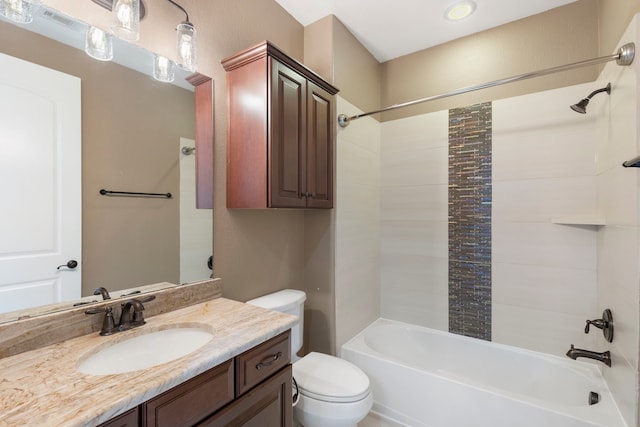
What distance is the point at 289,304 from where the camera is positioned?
1.66 m

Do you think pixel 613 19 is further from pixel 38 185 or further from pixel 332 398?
pixel 38 185

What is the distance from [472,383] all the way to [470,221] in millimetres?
1108

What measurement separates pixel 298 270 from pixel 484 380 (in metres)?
1.55

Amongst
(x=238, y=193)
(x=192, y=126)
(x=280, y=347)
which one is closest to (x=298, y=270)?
(x=238, y=193)

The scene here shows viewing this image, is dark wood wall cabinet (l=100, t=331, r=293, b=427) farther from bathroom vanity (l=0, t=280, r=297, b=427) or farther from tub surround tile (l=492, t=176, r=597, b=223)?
tub surround tile (l=492, t=176, r=597, b=223)

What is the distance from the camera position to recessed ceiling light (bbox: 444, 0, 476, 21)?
6.05 feet

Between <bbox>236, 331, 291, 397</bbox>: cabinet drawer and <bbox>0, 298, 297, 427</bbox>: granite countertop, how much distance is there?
0.14ft

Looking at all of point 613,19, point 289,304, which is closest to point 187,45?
point 289,304

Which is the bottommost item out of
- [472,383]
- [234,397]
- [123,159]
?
[472,383]

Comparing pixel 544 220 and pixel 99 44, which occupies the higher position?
pixel 99 44

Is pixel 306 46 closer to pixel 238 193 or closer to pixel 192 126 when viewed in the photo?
pixel 192 126

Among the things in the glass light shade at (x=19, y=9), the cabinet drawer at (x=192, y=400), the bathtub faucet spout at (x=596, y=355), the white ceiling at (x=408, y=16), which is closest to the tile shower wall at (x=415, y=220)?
the white ceiling at (x=408, y=16)

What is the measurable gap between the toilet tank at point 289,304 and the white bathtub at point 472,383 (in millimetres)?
514

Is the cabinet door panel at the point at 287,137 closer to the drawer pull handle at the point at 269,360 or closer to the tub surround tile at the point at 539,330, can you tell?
the drawer pull handle at the point at 269,360
